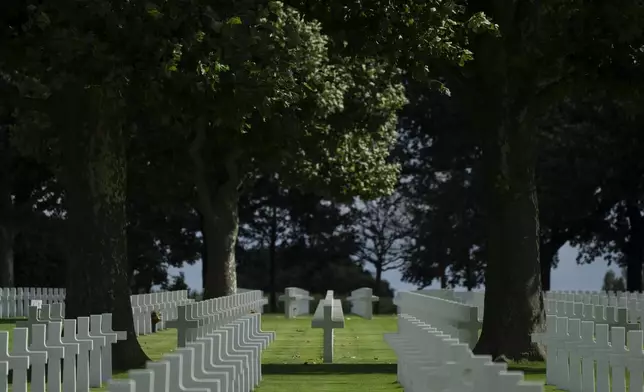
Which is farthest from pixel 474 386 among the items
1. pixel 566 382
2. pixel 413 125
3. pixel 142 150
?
pixel 413 125

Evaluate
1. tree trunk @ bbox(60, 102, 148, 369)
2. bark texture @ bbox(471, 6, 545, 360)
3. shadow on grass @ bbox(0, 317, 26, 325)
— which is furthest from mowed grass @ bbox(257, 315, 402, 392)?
shadow on grass @ bbox(0, 317, 26, 325)

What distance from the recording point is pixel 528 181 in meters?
25.7

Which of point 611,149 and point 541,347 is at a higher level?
point 611,149

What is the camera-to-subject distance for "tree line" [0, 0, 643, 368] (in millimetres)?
20734

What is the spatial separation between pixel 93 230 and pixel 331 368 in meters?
4.52

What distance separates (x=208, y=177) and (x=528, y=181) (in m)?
23.8

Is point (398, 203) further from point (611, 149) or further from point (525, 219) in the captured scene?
point (525, 219)

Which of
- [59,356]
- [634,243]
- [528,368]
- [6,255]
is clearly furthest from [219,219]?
[59,356]

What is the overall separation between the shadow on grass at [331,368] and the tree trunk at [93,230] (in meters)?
2.21

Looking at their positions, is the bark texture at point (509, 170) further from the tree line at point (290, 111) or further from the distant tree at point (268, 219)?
the distant tree at point (268, 219)

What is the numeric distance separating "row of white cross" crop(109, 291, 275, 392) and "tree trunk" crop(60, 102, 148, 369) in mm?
1283

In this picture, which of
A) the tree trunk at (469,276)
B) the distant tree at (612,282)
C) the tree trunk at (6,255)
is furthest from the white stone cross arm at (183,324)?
the distant tree at (612,282)

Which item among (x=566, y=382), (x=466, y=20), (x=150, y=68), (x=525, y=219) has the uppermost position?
(x=466, y=20)

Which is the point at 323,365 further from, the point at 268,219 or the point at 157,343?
the point at 268,219
